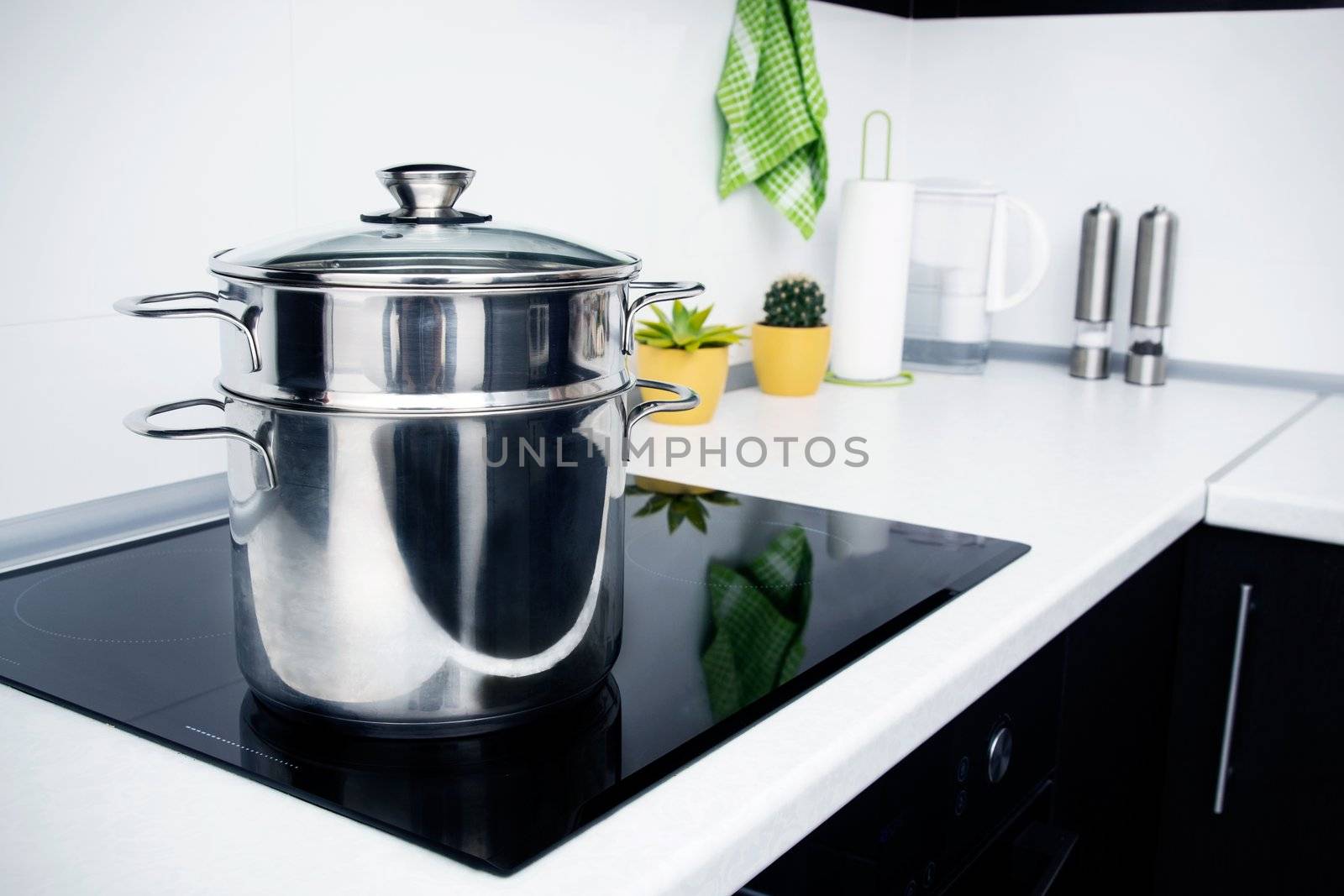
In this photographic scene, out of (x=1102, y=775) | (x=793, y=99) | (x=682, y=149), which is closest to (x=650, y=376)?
(x=682, y=149)

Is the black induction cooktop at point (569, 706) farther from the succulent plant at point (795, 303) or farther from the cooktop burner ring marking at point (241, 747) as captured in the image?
the succulent plant at point (795, 303)

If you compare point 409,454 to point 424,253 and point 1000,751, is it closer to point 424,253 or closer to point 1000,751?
point 424,253

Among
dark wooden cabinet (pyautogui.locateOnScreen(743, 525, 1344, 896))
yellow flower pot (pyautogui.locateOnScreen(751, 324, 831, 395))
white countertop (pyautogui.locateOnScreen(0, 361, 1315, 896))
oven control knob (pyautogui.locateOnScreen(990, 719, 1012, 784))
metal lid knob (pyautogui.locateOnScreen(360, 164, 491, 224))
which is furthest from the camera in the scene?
yellow flower pot (pyautogui.locateOnScreen(751, 324, 831, 395))

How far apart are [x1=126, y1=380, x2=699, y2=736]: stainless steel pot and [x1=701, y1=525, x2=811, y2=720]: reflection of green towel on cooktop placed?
4.6 inches

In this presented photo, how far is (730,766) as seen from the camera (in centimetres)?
61

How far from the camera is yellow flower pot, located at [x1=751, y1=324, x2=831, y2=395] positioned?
1559 millimetres

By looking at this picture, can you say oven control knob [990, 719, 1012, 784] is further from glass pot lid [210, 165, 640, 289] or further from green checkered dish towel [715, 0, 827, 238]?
green checkered dish towel [715, 0, 827, 238]

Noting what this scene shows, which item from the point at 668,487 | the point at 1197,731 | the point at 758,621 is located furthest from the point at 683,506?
the point at 1197,731

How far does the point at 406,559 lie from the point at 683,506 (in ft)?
1.73

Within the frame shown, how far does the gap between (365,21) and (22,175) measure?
A: 0.35 meters

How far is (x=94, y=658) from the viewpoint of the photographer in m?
0.72

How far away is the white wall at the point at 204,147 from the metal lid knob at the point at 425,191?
1.19 feet

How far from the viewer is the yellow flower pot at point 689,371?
1375mm

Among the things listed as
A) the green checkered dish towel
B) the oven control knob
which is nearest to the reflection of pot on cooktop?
the oven control knob
